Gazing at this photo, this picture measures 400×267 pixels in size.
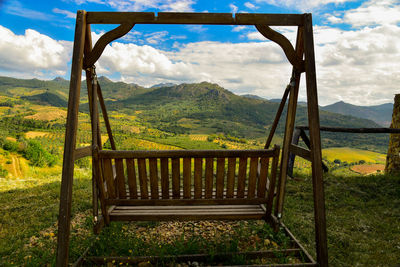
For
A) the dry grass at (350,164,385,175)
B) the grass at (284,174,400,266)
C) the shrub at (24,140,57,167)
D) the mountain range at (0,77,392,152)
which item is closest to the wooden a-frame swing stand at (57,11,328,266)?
the grass at (284,174,400,266)

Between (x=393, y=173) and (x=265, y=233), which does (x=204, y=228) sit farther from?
(x=393, y=173)

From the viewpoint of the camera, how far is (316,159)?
268cm

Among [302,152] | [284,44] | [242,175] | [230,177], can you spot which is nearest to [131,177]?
[230,177]

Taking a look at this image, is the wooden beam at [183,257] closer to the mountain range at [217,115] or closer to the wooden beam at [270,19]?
the wooden beam at [270,19]

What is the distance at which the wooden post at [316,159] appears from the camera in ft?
8.69

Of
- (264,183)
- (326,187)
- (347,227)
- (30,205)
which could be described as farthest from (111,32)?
(326,187)

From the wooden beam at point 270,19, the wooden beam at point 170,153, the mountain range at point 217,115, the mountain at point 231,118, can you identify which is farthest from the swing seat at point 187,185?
the mountain at point 231,118

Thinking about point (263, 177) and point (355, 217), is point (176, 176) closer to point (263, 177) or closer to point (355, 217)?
point (263, 177)

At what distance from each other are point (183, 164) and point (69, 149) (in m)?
1.28

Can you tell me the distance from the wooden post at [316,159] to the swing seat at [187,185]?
0.51 metres

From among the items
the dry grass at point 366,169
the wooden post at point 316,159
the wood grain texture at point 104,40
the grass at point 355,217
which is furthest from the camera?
the dry grass at point 366,169

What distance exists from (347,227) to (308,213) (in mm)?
707

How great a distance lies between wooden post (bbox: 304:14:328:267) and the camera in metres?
2.65

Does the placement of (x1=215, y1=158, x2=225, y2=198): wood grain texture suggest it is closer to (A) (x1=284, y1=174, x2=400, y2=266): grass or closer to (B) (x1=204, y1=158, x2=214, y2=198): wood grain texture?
(B) (x1=204, y1=158, x2=214, y2=198): wood grain texture
